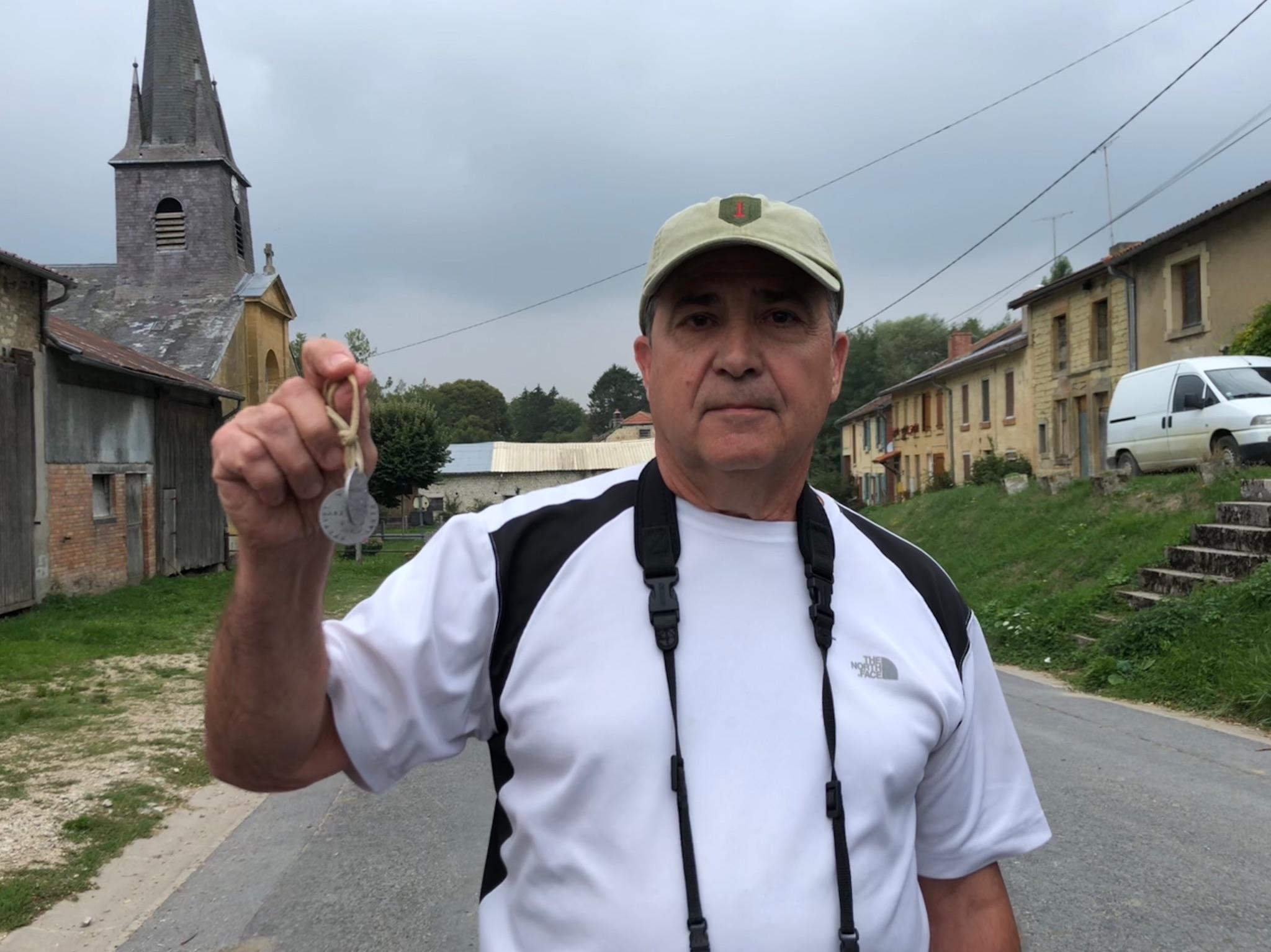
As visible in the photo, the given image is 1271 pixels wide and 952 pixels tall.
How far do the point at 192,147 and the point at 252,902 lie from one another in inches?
1499

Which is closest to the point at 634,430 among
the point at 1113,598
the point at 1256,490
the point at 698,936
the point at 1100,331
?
the point at 1100,331

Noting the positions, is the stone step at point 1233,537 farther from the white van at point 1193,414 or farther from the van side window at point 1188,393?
the van side window at point 1188,393

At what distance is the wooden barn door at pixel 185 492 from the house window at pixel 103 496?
6.66 feet

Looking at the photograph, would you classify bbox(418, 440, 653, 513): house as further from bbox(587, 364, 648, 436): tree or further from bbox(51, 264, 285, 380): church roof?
bbox(587, 364, 648, 436): tree

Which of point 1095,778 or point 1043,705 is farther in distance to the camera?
point 1043,705

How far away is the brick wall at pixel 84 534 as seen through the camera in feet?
57.3

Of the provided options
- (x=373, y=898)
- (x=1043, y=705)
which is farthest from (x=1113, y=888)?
(x=1043, y=705)

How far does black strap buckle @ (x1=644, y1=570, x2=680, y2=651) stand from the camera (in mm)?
1684

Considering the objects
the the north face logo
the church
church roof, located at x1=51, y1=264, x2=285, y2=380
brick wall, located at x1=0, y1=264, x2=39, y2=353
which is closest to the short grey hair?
the the north face logo

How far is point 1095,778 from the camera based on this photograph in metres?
6.45

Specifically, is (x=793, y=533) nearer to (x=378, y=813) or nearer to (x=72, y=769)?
(x=378, y=813)

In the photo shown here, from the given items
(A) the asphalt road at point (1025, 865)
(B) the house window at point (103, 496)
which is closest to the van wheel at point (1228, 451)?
(A) the asphalt road at point (1025, 865)

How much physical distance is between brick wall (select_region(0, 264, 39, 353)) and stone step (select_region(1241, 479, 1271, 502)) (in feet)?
56.1

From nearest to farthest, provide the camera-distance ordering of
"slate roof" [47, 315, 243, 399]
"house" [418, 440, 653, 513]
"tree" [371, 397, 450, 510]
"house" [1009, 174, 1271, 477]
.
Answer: "slate roof" [47, 315, 243, 399]
"house" [1009, 174, 1271, 477]
"tree" [371, 397, 450, 510]
"house" [418, 440, 653, 513]
